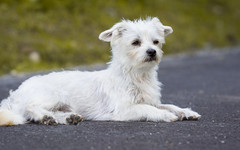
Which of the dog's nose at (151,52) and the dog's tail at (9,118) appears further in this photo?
the dog's nose at (151,52)

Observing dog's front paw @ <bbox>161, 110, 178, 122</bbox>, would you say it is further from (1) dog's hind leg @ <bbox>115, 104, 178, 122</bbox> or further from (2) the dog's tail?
(2) the dog's tail

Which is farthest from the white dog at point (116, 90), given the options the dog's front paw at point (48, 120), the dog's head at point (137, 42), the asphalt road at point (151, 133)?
the asphalt road at point (151, 133)

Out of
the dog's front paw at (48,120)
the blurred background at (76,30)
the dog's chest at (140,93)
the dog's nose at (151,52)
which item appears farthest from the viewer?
the blurred background at (76,30)

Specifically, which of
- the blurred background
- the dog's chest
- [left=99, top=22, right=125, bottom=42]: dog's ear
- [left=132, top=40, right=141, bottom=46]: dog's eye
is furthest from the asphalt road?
the blurred background

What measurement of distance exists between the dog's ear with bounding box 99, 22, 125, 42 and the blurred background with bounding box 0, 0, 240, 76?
4449 millimetres

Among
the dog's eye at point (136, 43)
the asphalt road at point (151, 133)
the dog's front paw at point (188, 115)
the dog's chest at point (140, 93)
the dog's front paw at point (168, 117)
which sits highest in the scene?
the dog's eye at point (136, 43)

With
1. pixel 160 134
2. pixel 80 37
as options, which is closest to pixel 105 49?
pixel 80 37

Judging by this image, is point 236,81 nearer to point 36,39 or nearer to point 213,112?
point 213,112

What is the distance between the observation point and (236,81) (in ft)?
49.3

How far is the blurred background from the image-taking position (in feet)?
63.5

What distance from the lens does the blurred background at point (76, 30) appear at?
19.3m

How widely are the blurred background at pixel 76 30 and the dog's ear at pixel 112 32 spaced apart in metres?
4.45

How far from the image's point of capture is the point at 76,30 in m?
23.6

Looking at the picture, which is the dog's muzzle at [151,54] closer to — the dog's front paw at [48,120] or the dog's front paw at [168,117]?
the dog's front paw at [168,117]
